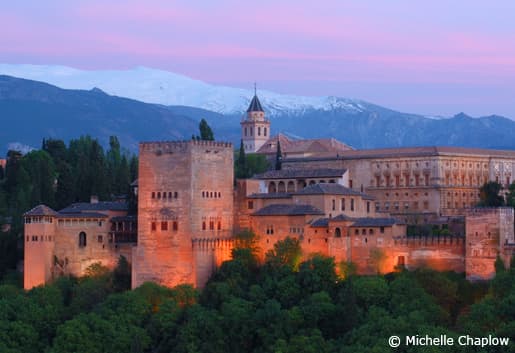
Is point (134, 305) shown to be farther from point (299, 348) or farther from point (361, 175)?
point (361, 175)

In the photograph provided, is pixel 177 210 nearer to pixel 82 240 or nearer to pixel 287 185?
pixel 82 240

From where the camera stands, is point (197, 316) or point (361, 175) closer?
point (197, 316)

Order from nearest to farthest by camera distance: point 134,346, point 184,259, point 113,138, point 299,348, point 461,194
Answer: point 299,348, point 134,346, point 184,259, point 461,194, point 113,138

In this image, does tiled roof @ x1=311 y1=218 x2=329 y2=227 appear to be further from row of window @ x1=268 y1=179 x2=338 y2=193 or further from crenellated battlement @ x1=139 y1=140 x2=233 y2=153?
row of window @ x1=268 y1=179 x2=338 y2=193

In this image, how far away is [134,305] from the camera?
2333 inches

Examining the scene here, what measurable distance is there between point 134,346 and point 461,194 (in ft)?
100.0

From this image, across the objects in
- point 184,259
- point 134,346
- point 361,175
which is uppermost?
point 361,175

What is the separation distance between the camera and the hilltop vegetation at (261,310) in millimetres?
52781

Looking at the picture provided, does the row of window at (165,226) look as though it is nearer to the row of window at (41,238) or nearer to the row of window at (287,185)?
the row of window at (41,238)

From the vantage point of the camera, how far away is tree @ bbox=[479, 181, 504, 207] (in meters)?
71.2

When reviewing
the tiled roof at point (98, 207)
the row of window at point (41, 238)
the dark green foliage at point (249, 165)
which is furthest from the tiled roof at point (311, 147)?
the row of window at point (41, 238)

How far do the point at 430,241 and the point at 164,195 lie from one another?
13765 mm

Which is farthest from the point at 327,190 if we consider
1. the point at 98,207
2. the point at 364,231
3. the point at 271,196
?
the point at 98,207

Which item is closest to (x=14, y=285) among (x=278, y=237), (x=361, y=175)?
(x=278, y=237)
